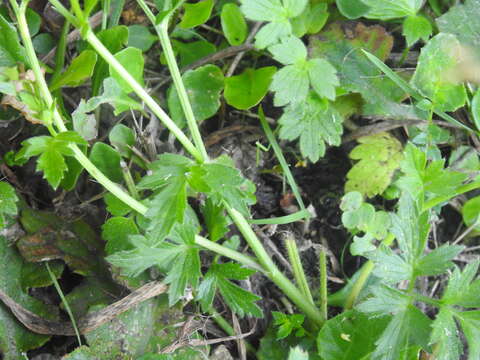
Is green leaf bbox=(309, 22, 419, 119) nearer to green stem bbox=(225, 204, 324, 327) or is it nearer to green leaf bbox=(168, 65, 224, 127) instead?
green leaf bbox=(168, 65, 224, 127)

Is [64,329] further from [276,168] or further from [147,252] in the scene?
[276,168]

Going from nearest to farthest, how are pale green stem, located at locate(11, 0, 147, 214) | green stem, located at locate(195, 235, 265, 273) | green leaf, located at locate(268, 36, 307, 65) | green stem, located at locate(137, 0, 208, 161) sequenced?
1. pale green stem, located at locate(11, 0, 147, 214)
2. green stem, located at locate(137, 0, 208, 161)
3. green stem, located at locate(195, 235, 265, 273)
4. green leaf, located at locate(268, 36, 307, 65)

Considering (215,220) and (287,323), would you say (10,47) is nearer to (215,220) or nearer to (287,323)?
(215,220)

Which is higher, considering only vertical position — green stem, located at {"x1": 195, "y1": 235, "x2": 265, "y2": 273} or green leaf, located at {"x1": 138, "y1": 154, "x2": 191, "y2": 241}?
green leaf, located at {"x1": 138, "y1": 154, "x2": 191, "y2": 241}

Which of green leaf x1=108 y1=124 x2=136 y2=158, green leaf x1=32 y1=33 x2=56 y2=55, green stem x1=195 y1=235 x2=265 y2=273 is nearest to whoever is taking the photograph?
green stem x1=195 y1=235 x2=265 y2=273

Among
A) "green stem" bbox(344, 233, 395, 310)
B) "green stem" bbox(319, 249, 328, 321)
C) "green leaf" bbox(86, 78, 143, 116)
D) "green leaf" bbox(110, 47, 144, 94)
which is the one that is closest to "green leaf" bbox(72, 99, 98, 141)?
"green leaf" bbox(86, 78, 143, 116)

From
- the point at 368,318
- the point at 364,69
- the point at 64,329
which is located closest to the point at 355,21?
the point at 364,69

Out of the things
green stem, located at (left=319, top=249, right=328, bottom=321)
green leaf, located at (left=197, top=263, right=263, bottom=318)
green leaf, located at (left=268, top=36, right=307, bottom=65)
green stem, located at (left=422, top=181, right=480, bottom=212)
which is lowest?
green stem, located at (left=319, top=249, right=328, bottom=321)

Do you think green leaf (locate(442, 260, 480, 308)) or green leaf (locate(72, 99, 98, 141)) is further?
green leaf (locate(72, 99, 98, 141))
